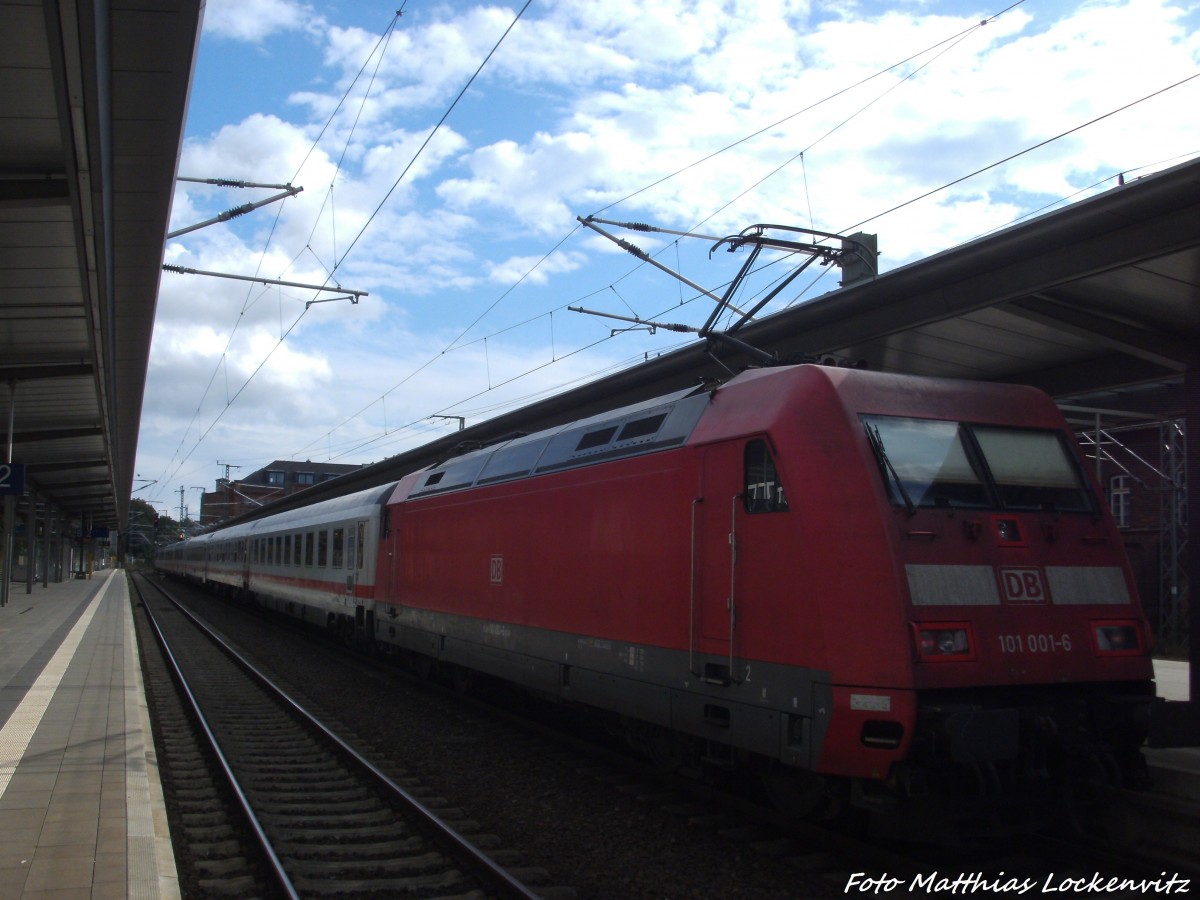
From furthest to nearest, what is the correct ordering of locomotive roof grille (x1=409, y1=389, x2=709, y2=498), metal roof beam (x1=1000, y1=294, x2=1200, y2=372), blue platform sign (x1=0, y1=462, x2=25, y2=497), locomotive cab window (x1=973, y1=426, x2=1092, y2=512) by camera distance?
blue platform sign (x1=0, y1=462, x2=25, y2=497), metal roof beam (x1=1000, y1=294, x2=1200, y2=372), locomotive roof grille (x1=409, y1=389, x2=709, y2=498), locomotive cab window (x1=973, y1=426, x2=1092, y2=512)

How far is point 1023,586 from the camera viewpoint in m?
6.28

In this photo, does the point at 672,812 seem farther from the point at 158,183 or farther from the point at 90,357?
the point at 90,357

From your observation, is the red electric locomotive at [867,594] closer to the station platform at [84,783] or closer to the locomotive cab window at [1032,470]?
the locomotive cab window at [1032,470]

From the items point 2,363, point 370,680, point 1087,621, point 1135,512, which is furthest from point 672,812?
point 1135,512

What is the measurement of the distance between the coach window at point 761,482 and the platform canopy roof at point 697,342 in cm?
260

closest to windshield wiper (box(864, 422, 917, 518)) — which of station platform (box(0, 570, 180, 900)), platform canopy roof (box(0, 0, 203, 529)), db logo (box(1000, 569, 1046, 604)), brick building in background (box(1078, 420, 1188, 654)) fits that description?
db logo (box(1000, 569, 1046, 604))

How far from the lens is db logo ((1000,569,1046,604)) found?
6.20 metres

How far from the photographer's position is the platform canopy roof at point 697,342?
680 centimetres

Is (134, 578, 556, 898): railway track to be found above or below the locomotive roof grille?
below

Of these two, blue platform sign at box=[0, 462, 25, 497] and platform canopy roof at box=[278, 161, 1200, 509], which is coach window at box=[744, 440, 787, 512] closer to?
platform canopy roof at box=[278, 161, 1200, 509]

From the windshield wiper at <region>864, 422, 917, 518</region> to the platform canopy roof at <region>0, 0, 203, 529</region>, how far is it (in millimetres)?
5136

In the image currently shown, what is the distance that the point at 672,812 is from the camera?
742 cm

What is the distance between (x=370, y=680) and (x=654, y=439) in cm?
903

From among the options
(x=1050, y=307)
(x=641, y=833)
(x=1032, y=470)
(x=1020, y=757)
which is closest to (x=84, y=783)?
(x=641, y=833)
